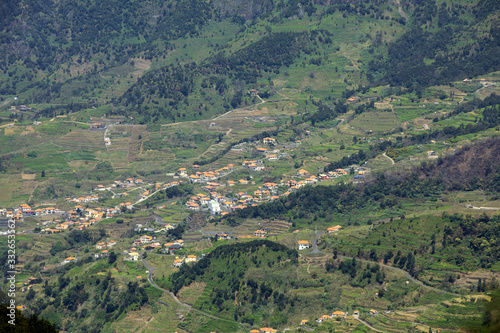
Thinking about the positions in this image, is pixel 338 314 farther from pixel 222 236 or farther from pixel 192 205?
pixel 192 205

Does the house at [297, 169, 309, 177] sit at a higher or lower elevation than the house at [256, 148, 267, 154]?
lower

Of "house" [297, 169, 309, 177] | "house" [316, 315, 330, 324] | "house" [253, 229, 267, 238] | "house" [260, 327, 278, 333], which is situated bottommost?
"house" [297, 169, 309, 177]

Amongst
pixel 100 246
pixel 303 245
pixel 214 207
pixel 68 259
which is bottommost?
pixel 68 259

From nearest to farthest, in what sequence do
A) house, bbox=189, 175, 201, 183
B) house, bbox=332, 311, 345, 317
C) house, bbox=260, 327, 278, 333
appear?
house, bbox=332, 311, 345, 317 < house, bbox=260, 327, 278, 333 < house, bbox=189, 175, 201, 183

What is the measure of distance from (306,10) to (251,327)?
270ft

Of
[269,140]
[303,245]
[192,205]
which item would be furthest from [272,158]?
[303,245]

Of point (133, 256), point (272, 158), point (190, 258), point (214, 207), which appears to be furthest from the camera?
point (272, 158)

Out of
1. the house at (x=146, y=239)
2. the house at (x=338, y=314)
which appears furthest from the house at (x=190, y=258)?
the house at (x=338, y=314)

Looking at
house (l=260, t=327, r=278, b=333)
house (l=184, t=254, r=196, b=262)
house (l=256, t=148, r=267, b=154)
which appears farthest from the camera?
house (l=256, t=148, r=267, b=154)

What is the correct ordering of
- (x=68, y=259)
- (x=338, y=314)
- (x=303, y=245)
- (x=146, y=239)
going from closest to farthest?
(x=338, y=314), (x=303, y=245), (x=68, y=259), (x=146, y=239)

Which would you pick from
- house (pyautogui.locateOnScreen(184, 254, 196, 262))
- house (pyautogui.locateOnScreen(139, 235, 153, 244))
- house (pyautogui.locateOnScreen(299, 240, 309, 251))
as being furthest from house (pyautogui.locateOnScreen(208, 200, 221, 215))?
house (pyautogui.locateOnScreen(299, 240, 309, 251))

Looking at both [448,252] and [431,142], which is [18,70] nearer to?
[431,142]

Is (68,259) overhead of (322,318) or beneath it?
beneath

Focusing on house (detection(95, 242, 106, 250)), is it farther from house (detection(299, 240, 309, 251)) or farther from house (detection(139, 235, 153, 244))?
house (detection(299, 240, 309, 251))
